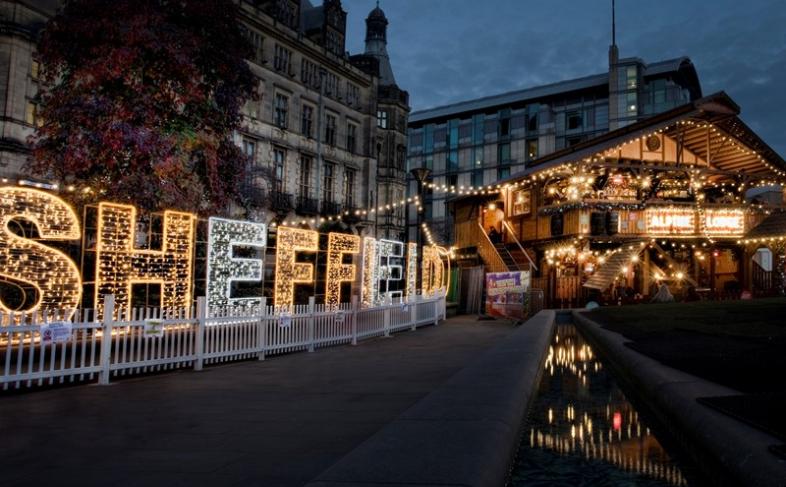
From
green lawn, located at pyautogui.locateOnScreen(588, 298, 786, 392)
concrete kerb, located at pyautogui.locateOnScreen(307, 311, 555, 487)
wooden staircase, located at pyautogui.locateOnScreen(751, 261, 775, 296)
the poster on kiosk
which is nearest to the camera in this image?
concrete kerb, located at pyautogui.locateOnScreen(307, 311, 555, 487)

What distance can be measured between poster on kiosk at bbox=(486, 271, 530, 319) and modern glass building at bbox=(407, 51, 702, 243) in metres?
30.5

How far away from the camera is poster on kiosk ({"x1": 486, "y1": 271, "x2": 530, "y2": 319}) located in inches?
936

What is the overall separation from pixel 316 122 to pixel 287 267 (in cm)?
3351

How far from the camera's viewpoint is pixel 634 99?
195ft

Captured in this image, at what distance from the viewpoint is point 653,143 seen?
29.4 meters

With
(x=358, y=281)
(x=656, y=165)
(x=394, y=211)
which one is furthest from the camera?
(x=394, y=211)

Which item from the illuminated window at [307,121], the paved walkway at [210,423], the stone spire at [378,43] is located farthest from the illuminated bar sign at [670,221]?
the stone spire at [378,43]

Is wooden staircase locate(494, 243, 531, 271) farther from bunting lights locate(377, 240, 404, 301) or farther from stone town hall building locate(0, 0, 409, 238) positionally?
stone town hall building locate(0, 0, 409, 238)

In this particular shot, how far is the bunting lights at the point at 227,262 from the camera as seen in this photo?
12.1 meters

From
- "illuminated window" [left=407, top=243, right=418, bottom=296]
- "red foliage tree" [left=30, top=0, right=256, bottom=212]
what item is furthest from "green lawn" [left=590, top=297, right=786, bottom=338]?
"red foliage tree" [left=30, top=0, right=256, bottom=212]

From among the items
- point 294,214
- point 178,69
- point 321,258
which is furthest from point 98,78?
point 294,214

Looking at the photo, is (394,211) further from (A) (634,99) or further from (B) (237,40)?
(B) (237,40)

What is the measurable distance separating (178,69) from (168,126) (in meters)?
1.96

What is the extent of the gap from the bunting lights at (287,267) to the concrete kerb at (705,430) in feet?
26.1
